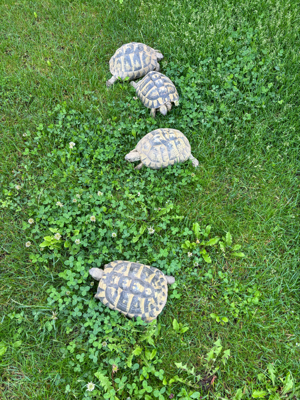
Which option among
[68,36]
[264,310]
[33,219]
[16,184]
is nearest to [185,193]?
[264,310]

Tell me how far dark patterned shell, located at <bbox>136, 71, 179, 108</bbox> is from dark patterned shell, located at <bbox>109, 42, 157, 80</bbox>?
0.26 meters

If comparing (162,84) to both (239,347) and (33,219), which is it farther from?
(239,347)

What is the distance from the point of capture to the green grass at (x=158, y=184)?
2.68m

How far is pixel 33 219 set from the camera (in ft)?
10.5

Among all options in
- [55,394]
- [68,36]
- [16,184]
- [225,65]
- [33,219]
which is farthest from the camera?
[68,36]

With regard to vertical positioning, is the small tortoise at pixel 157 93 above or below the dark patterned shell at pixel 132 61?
below

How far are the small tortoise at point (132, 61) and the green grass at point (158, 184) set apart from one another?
23 cm

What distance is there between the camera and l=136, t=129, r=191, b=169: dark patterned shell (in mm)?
3426

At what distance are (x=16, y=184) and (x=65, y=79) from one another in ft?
5.95

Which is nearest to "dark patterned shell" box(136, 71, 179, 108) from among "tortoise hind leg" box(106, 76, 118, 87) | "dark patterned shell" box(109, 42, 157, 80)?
"dark patterned shell" box(109, 42, 157, 80)

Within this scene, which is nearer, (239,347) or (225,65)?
(239,347)

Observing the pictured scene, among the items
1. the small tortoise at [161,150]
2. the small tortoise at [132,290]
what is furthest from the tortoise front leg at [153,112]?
the small tortoise at [132,290]

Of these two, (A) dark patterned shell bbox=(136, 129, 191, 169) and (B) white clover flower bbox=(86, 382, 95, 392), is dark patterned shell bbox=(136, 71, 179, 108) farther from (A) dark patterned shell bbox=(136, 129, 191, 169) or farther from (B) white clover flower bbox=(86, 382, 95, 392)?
(B) white clover flower bbox=(86, 382, 95, 392)

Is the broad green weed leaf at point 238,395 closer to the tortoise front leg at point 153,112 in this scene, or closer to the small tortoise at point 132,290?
the small tortoise at point 132,290
